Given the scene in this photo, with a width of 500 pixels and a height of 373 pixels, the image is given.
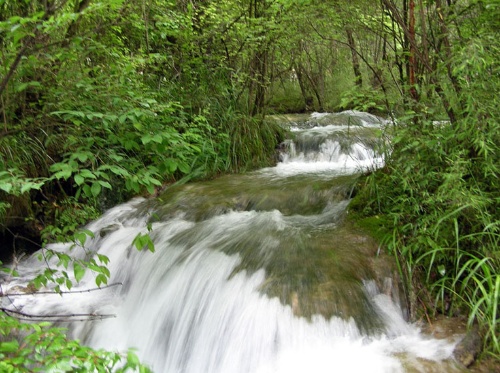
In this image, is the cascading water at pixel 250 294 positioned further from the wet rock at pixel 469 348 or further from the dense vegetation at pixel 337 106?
the dense vegetation at pixel 337 106

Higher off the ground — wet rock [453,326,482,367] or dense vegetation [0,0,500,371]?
dense vegetation [0,0,500,371]

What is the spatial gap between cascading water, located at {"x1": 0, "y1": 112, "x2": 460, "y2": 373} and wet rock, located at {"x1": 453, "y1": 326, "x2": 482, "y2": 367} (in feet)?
0.21

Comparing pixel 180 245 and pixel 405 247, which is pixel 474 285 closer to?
pixel 405 247

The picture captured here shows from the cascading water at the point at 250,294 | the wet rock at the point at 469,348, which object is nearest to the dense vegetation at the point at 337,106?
the wet rock at the point at 469,348

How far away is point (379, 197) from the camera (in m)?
3.75

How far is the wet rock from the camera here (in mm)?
2379

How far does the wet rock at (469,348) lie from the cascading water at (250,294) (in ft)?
0.21

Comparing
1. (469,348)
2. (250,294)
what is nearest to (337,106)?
(250,294)

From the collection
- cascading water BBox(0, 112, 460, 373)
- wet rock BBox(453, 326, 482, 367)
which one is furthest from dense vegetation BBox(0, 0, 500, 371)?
cascading water BBox(0, 112, 460, 373)

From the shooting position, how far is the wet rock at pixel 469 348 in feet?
7.80

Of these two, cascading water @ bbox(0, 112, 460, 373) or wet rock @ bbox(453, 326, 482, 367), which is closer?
wet rock @ bbox(453, 326, 482, 367)

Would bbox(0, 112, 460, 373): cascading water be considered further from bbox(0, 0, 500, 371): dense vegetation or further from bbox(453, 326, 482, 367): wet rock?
bbox(0, 0, 500, 371): dense vegetation

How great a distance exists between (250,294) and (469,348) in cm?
151

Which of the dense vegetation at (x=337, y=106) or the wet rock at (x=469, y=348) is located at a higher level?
the dense vegetation at (x=337, y=106)
